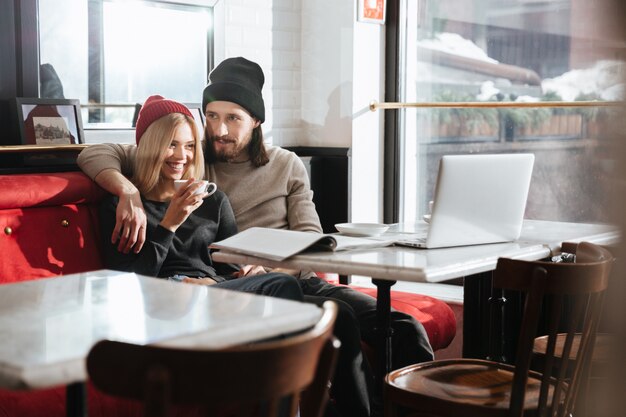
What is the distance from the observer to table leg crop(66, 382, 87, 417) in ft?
4.19

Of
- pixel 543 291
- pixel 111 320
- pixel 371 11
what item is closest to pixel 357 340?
pixel 543 291

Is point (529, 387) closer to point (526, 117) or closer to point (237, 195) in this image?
point (237, 195)

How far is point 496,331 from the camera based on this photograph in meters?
2.52

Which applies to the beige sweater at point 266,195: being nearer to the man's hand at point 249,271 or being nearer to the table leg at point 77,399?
the man's hand at point 249,271

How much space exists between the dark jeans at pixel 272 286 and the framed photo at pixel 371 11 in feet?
6.37

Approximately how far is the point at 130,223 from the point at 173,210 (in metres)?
0.14

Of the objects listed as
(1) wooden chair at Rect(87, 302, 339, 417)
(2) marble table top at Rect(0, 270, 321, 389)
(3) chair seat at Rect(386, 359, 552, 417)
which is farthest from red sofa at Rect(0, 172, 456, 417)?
(1) wooden chair at Rect(87, 302, 339, 417)

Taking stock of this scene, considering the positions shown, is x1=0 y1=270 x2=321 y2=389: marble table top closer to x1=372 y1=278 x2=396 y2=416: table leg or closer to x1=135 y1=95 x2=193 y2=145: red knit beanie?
x1=372 y1=278 x2=396 y2=416: table leg

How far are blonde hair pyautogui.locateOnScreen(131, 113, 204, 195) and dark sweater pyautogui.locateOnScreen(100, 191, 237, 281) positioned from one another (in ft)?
0.24

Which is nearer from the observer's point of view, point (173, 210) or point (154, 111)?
point (173, 210)

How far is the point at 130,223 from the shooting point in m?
2.61

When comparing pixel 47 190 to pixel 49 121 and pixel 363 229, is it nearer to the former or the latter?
pixel 49 121

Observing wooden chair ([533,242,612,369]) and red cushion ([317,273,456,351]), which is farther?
red cushion ([317,273,456,351])

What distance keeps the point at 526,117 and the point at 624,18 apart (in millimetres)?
3540
